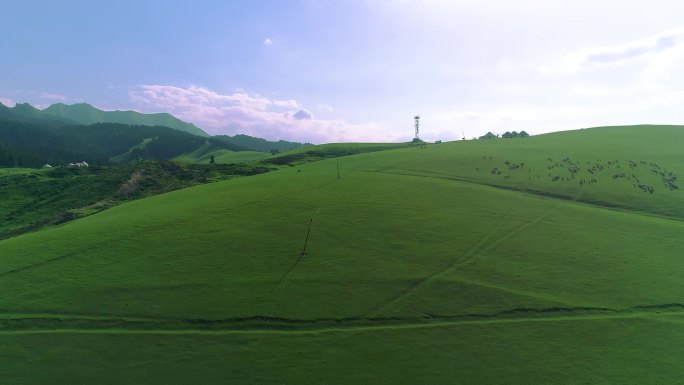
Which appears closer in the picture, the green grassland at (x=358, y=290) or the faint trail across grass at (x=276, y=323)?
the green grassland at (x=358, y=290)

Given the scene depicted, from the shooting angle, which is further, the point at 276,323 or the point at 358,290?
the point at 358,290

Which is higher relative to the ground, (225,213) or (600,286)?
(225,213)

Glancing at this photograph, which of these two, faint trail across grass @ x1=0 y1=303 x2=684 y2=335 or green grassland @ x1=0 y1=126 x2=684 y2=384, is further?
faint trail across grass @ x1=0 y1=303 x2=684 y2=335

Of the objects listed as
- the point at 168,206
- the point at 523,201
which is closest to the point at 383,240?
the point at 523,201

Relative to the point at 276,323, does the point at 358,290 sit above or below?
above

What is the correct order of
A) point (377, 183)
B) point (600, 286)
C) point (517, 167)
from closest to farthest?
point (600, 286)
point (377, 183)
point (517, 167)

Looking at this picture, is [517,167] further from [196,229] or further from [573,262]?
[196,229]

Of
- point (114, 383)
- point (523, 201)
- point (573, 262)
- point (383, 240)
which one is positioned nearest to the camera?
point (114, 383)

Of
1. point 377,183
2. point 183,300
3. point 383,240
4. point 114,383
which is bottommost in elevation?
point 114,383
